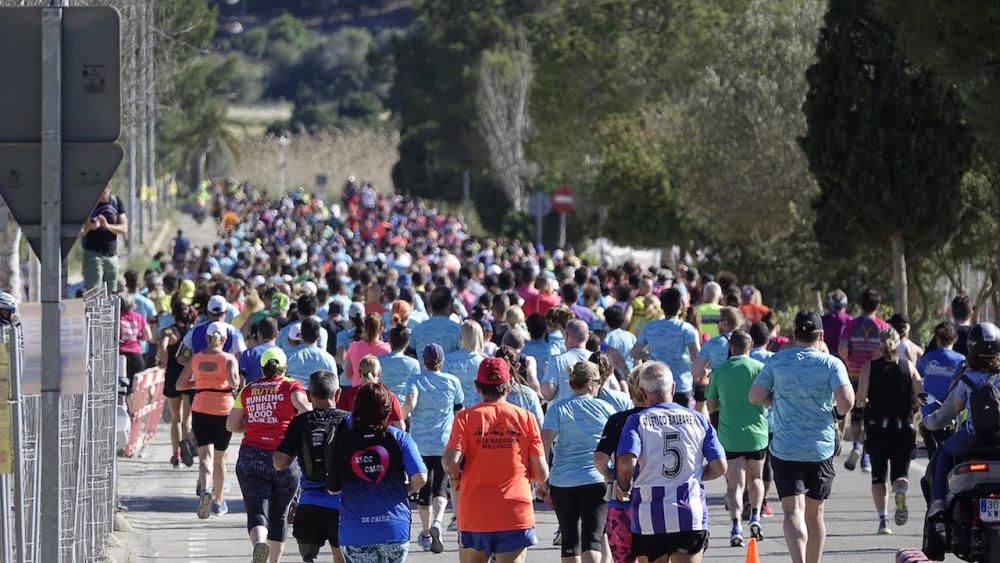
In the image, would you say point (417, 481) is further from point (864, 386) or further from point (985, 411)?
point (864, 386)

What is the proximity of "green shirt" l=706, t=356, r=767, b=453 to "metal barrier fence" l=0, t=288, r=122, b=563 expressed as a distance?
14.3 ft

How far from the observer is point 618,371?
592 inches

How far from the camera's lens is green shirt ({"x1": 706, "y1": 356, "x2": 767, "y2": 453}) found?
528 inches

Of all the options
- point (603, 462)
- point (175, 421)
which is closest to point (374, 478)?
point (603, 462)

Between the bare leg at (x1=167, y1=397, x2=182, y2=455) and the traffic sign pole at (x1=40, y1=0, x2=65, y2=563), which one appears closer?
the traffic sign pole at (x1=40, y1=0, x2=65, y2=563)

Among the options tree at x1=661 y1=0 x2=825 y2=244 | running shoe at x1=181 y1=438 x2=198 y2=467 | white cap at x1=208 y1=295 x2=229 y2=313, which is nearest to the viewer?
white cap at x1=208 y1=295 x2=229 y2=313

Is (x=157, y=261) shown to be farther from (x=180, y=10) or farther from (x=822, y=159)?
(x=180, y=10)

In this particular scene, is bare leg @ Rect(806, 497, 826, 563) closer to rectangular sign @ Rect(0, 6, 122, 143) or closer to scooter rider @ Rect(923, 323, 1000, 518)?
scooter rider @ Rect(923, 323, 1000, 518)

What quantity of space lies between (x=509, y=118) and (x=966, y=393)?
65466 mm

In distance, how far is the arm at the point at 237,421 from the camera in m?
11.8

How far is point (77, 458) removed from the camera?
11102 millimetres

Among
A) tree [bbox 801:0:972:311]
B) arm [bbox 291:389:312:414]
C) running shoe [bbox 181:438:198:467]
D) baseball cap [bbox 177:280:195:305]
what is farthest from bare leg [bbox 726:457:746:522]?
tree [bbox 801:0:972:311]

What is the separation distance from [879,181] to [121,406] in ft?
44.0

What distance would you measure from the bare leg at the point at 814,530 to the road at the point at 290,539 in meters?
1.34
